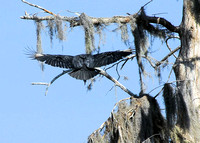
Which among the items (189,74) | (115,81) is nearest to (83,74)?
(115,81)

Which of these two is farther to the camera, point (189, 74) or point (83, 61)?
point (83, 61)

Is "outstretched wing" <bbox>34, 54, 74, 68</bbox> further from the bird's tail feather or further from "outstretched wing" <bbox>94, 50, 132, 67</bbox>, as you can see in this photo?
"outstretched wing" <bbox>94, 50, 132, 67</bbox>

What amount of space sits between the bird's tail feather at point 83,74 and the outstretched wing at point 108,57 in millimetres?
151

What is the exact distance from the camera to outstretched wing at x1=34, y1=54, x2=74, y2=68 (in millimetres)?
9742

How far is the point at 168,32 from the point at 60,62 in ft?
5.76

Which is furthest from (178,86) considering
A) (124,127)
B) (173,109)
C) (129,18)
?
(129,18)

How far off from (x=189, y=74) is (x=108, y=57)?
1.87 m

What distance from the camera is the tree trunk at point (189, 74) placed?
26.0ft

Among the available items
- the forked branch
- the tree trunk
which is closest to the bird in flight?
the forked branch

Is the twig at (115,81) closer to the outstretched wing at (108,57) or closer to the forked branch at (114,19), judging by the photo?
the outstretched wing at (108,57)

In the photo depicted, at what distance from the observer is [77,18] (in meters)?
9.02

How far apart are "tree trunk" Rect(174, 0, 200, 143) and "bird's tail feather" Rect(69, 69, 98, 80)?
1.44 metres

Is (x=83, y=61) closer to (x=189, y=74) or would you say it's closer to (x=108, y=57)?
(x=108, y=57)

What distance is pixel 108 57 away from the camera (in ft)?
32.3
